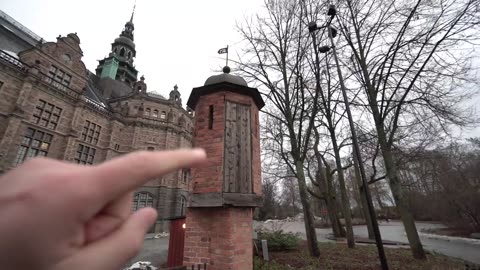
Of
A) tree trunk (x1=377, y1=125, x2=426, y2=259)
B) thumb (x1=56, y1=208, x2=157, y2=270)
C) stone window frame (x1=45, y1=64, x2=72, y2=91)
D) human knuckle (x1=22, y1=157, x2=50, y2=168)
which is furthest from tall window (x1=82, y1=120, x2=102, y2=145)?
thumb (x1=56, y1=208, x2=157, y2=270)

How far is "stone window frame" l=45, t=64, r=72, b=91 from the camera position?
2175 centimetres

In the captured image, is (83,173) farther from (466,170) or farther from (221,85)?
(466,170)

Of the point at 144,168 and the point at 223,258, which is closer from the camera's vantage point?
the point at 144,168

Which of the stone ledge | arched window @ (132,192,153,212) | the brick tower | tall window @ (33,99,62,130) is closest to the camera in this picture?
the brick tower

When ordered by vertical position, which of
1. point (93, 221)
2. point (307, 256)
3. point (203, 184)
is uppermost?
point (203, 184)

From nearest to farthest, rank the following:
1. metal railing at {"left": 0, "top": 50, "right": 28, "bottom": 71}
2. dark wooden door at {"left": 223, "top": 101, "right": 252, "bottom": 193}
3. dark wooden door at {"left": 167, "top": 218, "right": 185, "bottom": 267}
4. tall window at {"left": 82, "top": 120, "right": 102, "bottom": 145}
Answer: dark wooden door at {"left": 223, "top": 101, "right": 252, "bottom": 193} < dark wooden door at {"left": 167, "top": 218, "right": 185, "bottom": 267} < metal railing at {"left": 0, "top": 50, "right": 28, "bottom": 71} < tall window at {"left": 82, "top": 120, "right": 102, "bottom": 145}

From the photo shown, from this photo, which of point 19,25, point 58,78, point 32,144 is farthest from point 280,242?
point 19,25

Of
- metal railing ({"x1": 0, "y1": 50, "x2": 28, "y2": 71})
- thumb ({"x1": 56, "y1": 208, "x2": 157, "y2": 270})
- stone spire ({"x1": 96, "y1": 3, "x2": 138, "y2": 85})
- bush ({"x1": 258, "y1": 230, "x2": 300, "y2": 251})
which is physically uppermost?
stone spire ({"x1": 96, "y1": 3, "x2": 138, "y2": 85})

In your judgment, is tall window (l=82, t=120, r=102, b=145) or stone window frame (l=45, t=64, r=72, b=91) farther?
tall window (l=82, t=120, r=102, b=145)

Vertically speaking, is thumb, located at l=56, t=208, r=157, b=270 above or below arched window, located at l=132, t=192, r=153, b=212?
below

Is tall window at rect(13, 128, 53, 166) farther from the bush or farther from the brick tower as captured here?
the bush

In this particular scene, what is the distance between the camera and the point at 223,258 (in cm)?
524

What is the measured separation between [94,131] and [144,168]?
3032cm

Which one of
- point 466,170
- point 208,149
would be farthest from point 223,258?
point 466,170
